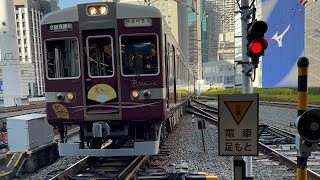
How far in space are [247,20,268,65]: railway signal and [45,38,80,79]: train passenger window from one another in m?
3.52

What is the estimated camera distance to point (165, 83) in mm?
6199

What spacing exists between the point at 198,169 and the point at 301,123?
3897 millimetres

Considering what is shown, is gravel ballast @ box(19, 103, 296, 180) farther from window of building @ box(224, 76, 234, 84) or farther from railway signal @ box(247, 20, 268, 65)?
window of building @ box(224, 76, 234, 84)

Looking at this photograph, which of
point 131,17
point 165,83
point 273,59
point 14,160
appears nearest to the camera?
point 131,17

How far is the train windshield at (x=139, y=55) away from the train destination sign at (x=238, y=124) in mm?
3100

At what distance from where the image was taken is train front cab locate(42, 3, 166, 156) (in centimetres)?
580

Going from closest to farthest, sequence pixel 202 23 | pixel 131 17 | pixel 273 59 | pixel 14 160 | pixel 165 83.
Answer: pixel 131 17, pixel 165 83, pixel 14 160, pixel 273 59, pixel 202 23

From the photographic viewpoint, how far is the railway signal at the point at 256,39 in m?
3.93

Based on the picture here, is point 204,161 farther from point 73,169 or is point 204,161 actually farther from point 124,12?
point 124,12

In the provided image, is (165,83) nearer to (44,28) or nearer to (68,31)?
(68,31)

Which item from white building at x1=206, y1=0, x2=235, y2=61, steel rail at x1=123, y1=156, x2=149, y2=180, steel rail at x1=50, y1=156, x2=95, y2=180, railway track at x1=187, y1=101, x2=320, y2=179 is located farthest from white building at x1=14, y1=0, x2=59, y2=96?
steel rail at x1=123, y1=156, x2=149, y2=180

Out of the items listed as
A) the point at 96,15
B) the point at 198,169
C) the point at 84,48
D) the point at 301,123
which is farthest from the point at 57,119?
the point at 301,123

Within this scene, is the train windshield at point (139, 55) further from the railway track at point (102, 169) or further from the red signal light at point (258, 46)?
the red signal light at point (258, 46)

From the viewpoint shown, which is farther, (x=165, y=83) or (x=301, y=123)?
(x=165, y=83)
